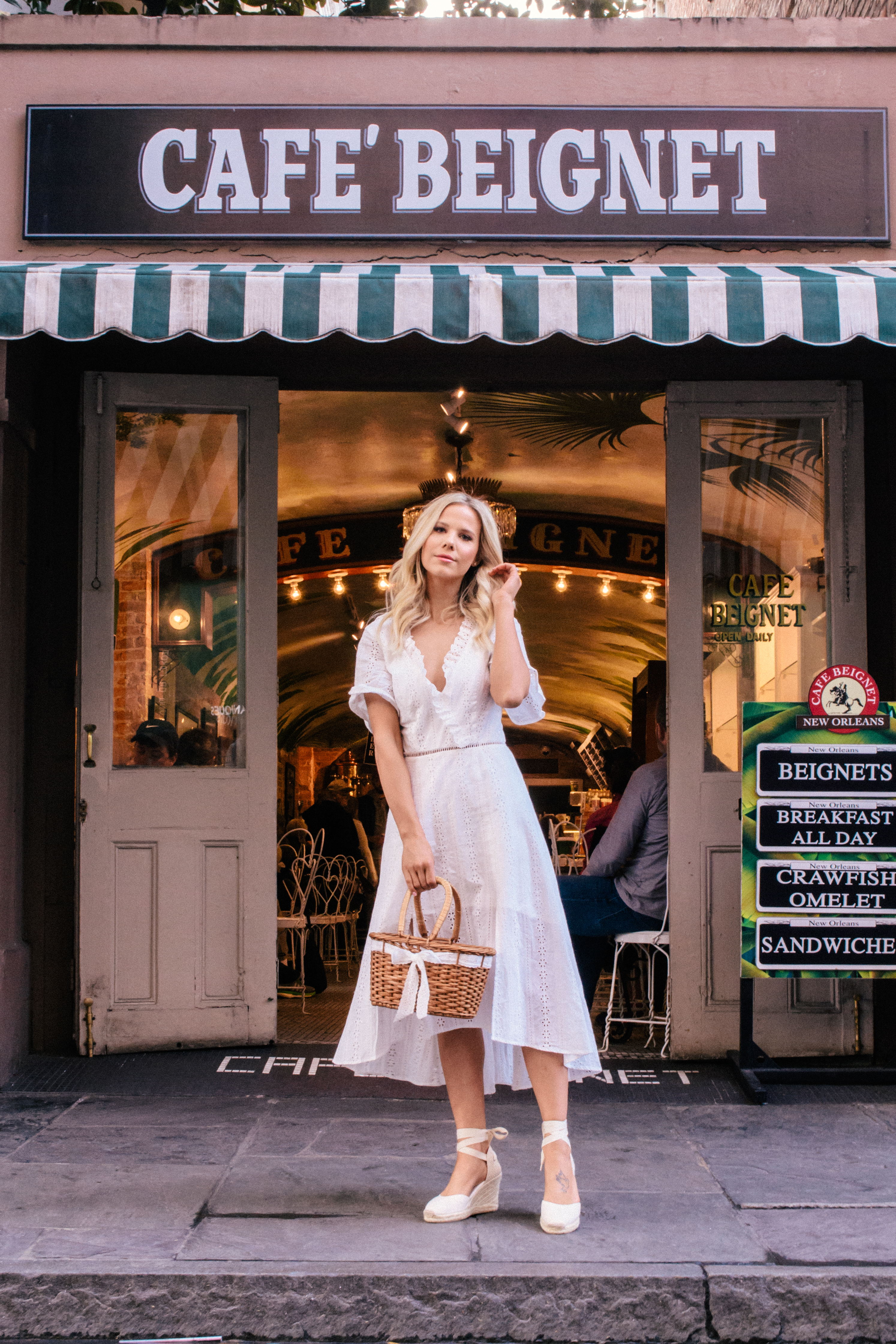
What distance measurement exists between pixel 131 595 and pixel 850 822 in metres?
3.14

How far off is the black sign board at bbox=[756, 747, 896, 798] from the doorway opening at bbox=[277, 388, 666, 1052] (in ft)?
5.13

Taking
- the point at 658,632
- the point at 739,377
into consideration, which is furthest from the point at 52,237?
the point at 658,632

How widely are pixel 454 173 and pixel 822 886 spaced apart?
3.22m

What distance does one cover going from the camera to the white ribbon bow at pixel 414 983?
3051mm

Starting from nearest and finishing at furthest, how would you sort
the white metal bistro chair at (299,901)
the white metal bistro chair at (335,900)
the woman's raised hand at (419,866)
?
the woman's raised hand at (419,866)
the white metal bistro chair at (299,901)
the white metal bistro chair at (335,900)

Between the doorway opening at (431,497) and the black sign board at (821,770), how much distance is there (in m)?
1.56

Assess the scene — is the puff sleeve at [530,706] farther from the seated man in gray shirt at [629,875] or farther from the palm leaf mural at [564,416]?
the palm leaf mural at [564,416]

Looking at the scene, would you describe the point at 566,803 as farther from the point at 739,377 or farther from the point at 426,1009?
the point at 426,1009

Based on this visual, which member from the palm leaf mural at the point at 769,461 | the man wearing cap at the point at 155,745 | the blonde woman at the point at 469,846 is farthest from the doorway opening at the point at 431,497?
the blonde woman at the point at 469,846

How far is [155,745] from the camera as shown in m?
5.47

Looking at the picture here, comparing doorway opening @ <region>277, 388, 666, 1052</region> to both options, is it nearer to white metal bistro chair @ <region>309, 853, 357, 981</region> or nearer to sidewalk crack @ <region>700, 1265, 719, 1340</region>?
white metal bistro chair @ <region>309, 853, 357, 981</region>

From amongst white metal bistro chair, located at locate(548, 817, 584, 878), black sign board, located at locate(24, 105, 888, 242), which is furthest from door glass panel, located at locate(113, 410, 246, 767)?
white metal bistro chair, located at locate(548, 817, 584, 878)

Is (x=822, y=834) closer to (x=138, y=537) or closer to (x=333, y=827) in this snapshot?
(x=138, y=537)

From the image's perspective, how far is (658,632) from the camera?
48.3 feet
